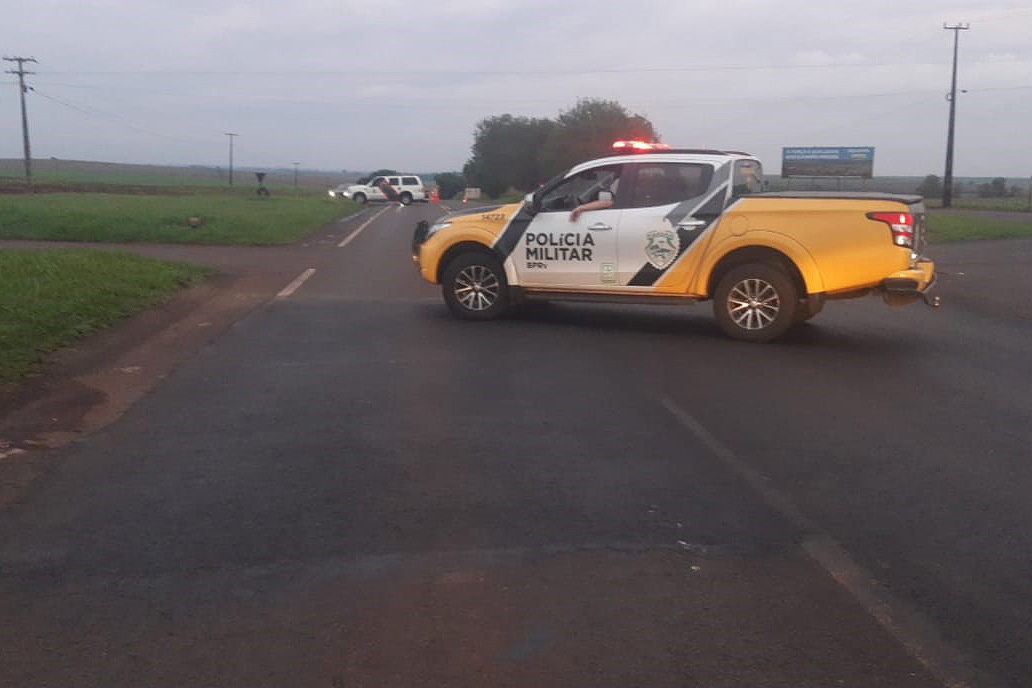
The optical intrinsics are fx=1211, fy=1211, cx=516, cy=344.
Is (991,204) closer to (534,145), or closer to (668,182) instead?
(534,145)

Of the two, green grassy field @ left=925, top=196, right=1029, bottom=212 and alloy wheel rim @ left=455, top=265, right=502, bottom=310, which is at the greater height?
alloy wheel rim @ left=455, top=265, right=502, bottom=310

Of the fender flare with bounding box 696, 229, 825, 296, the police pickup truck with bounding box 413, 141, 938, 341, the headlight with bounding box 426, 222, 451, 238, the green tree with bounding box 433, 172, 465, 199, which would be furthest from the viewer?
the green tree with bounding box 433, 172, 465, 199

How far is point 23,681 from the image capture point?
167 inches

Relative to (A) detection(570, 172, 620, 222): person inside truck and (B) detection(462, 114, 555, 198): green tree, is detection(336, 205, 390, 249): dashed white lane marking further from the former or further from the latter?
(B) detection(462, 114, 555, 198): green tree

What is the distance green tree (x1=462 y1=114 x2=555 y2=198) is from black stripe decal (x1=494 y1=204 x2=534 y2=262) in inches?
2449

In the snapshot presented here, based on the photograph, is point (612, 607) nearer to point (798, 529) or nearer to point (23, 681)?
point (798, 529)

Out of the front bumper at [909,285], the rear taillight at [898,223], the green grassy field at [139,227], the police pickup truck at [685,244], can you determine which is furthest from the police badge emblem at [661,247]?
the green grassy field at [139,227]

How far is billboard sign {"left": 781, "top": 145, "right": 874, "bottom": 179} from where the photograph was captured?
186 ft

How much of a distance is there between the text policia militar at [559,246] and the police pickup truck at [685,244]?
1 centimetres

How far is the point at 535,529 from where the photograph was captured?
5906 millimetres

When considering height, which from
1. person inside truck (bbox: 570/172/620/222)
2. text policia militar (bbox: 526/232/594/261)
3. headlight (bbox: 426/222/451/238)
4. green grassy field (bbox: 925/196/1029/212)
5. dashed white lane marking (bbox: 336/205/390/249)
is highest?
person inside truck (bbox: 570/172/620/222)

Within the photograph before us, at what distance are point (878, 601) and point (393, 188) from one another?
6236 cm

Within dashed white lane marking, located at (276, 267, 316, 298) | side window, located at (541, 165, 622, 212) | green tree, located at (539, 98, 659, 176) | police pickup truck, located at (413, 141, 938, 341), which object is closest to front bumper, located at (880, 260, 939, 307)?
police pickup truck, located at (413, 141, 938, 341)

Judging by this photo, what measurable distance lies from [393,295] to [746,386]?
766 cm
